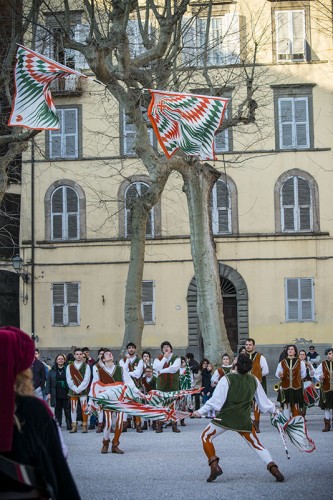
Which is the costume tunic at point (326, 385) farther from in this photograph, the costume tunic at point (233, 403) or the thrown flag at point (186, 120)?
the costume tunic at point (233, 403)

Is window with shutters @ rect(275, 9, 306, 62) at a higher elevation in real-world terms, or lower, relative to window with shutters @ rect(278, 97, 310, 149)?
higher

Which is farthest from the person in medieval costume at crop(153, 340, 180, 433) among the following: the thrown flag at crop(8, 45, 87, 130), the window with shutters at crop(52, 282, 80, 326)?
the window with shutters at crop(52, 282, 80, 326)

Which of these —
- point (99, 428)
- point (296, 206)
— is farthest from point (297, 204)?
point (99, 428)

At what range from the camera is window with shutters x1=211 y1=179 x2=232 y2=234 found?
40.6m

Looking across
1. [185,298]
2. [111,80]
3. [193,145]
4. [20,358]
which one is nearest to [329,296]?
[185,298]

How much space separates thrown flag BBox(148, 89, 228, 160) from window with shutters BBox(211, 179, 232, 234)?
67.7ft

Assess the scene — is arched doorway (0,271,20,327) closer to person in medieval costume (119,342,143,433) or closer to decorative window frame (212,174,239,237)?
decorative window frame (212,174,239,237)

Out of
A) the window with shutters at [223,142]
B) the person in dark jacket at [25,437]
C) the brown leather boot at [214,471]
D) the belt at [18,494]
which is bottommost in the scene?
the brown leather boot at [214,471]

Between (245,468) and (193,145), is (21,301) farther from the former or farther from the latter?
(245,468)

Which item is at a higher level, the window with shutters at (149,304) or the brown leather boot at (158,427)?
the window with shutters at (149,304)

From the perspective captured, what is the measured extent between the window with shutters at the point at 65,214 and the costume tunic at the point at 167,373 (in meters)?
18.1

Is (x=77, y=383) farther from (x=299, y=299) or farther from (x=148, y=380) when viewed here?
(x=299, y=299)

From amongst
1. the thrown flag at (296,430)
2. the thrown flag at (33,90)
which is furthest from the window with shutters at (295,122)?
the thrown flag at (296,430)

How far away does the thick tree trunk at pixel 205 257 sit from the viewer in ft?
90.9
